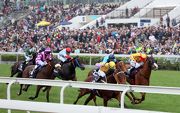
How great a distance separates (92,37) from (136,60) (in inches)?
546

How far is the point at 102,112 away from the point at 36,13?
32.4 meters

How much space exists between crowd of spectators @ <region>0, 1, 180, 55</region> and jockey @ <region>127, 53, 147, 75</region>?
4.94 meters

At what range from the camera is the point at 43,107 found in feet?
15.9

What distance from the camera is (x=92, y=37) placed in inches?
981

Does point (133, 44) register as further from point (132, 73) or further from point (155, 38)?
point (132, 73)

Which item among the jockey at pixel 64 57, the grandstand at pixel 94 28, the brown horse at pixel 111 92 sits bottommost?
the brown horse at pixel 111 92

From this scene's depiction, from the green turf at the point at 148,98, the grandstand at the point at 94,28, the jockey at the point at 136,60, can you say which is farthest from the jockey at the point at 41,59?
the grandstand at the point at 94,28

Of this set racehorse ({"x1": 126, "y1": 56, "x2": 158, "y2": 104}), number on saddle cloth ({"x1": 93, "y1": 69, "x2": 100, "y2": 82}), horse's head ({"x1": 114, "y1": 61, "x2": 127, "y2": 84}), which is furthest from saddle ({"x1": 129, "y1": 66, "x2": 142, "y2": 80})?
number on saddle cloth ({"x1": 93, "y1": 69, "x2": 100, "y2": 82})

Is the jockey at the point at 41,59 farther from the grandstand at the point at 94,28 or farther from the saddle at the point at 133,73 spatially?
the grandstand at the point at 94,28

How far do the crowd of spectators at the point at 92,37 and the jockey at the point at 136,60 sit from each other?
4.94 m

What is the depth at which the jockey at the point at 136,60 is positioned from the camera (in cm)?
1096

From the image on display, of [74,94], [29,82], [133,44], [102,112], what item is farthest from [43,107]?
[133,44]

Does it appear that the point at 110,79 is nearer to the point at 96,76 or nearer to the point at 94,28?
the point at 96,76

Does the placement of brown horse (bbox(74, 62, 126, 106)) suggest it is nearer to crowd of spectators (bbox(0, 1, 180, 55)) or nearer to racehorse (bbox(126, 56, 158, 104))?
racehorse (bbox(126, 56, 158, 104))
